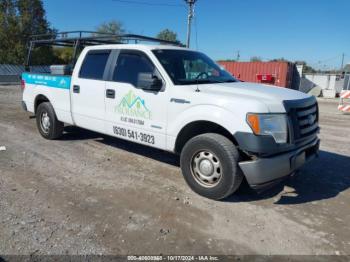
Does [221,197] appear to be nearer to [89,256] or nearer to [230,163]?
[230,163]

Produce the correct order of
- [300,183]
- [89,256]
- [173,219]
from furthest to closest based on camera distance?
1. [300,183]
2. [173,219]
3. [89,256]

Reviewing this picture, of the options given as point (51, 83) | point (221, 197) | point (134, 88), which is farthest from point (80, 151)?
point (221, 197)

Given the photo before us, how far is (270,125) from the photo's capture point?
3.85m

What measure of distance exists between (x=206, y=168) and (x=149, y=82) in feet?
4.92

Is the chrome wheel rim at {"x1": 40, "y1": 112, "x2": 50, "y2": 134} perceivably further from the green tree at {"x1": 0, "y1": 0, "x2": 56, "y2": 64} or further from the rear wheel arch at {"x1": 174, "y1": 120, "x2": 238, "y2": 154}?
the green tree at {"x1": 0, "y1": 0, "x2": 56, "y2": 64}

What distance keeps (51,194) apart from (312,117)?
3.64 metres

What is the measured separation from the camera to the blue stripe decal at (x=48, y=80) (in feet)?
20.7

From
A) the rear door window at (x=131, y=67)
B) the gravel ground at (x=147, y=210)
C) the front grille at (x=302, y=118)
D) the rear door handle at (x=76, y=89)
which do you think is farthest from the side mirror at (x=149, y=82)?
the front grille at (x=302, y=118)

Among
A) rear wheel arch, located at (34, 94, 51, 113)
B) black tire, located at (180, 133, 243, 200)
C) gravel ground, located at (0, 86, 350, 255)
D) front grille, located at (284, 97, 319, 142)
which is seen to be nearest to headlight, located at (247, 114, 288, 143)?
front grille, located at (284, 97, 319, 142)

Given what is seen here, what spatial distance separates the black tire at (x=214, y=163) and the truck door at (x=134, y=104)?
0.59 m

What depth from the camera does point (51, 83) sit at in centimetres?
668

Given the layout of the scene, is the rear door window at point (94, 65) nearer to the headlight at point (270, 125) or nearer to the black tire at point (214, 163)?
the black tire at point (214, 163)

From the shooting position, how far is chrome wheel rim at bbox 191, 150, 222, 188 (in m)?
4.22

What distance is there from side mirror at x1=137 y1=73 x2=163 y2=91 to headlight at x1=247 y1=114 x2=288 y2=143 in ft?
4.79
